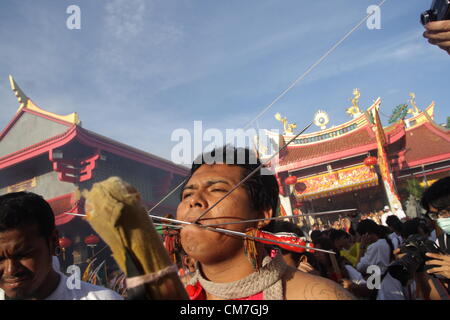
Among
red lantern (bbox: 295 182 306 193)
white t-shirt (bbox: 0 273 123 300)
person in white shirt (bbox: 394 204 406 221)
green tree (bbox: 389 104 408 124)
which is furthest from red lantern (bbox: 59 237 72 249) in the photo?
green tree (bbox: 389 104 408 124)

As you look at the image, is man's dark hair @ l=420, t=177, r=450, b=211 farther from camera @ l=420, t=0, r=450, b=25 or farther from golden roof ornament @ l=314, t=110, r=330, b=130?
golden roof ornament @ l=314, t=110, r=330, b=130

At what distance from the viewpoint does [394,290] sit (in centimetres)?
268

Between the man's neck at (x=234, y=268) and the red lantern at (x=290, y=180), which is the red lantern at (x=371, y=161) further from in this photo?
the man's neck at (x=234, y=268)

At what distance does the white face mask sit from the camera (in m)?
2.31

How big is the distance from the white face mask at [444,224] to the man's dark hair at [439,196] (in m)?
0.15

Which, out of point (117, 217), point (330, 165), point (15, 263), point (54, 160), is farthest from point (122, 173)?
point (117, 217)

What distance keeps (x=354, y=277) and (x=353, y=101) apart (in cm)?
1661

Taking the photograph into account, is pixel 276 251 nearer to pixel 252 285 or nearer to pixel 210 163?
pixel 252 285

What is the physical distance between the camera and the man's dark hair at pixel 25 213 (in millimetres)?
1517

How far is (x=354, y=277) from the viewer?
3.55 m

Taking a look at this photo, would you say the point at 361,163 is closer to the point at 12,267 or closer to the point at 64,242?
the point at 64,242

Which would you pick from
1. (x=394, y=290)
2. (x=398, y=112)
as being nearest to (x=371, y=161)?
(x=394, y=290)

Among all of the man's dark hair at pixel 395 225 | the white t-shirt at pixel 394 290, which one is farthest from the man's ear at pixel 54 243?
the man's dark hair at pixel 395 225

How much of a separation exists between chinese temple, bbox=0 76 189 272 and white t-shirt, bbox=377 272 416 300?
808 cm
